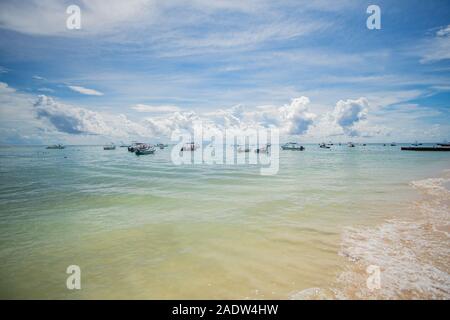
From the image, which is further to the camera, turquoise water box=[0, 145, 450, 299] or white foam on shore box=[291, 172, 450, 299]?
turquoise water box=[0, 145, 450, 299]

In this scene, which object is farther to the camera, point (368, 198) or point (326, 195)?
point (326, 195)

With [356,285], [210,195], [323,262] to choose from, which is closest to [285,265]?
[323,262]

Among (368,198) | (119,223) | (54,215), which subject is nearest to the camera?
(119,223)

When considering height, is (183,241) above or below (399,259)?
below

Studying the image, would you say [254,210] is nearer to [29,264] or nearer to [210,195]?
[210,195]

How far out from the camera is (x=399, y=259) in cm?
712

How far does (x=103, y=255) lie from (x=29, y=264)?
6.85 ft

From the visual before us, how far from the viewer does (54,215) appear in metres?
12.8

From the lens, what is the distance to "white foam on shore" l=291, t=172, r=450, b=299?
18.0ft

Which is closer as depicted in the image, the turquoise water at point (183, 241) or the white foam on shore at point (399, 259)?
the white foam on shore at point (399, 259)

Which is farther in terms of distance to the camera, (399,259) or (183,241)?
(183,241)

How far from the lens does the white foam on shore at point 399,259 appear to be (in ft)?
18.0
